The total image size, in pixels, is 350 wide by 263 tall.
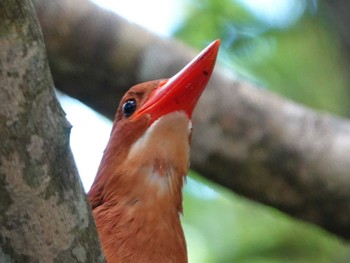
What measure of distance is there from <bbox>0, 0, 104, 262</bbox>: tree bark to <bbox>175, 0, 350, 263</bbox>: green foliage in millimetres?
2914

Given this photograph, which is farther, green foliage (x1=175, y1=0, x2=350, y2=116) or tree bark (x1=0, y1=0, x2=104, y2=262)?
green foliage (x1=175, y1=0, x2=350, y2=116)

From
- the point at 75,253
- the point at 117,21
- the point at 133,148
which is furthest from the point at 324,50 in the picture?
the point at 75,253

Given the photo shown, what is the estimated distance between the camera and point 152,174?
291 centimetres

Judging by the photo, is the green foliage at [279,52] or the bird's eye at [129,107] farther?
the green foliage at [279,52]

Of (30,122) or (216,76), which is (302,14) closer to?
(216,76)

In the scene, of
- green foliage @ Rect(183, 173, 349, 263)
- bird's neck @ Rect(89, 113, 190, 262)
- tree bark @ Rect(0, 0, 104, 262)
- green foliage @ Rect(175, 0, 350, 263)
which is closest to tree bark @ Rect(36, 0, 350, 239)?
Result: green foliage @ Rect(183, 173, 349, 263)

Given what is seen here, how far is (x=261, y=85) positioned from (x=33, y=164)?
10.8ft

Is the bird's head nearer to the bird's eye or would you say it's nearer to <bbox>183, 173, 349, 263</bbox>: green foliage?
the bird's eye

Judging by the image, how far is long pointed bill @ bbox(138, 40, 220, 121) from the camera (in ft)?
9.14

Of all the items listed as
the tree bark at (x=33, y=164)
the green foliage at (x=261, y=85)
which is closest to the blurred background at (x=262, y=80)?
the green foliage at (x=261, y=85)

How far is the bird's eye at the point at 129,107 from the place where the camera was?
3.09m

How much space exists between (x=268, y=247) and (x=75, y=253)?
309 cm

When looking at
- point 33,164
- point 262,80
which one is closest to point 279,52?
point 262,80

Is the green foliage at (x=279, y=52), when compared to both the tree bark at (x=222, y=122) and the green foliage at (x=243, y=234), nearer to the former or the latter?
the green foliage at (x=243, y=234)
